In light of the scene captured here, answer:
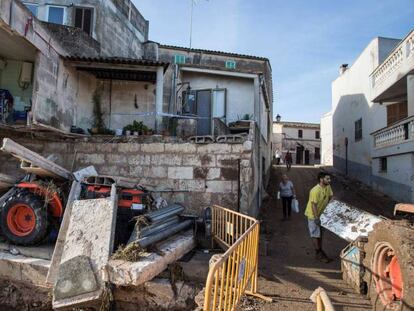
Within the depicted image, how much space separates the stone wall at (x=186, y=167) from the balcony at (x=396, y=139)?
287 inches

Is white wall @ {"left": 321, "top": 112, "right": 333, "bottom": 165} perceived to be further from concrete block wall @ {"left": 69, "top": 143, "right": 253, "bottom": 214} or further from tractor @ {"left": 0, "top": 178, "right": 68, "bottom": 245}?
tractor @ {"left": 0, "top": 178, "right": 68, "bottom": 245}

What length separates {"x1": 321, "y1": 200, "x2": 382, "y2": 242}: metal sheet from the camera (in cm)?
577

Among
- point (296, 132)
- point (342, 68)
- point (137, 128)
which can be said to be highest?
point (342, 68)

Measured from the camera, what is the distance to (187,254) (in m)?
7.48

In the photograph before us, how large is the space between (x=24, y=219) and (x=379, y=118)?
16.6 m

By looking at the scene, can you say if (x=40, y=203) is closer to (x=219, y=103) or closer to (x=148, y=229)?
(x=148, y=229)

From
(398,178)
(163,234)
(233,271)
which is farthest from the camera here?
(398,178)

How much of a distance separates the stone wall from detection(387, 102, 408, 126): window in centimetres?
1039

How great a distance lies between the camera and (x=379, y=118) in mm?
17547

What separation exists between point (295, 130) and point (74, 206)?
4101 centimetres

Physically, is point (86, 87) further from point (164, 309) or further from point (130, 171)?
point (164, 309)

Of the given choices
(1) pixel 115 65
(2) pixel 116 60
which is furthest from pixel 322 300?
(1) pixel 115 65

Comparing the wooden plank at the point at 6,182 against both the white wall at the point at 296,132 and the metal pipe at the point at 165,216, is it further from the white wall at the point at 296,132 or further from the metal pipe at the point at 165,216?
the white wall at the point at 296,132

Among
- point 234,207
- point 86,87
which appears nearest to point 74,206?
point 234,207
